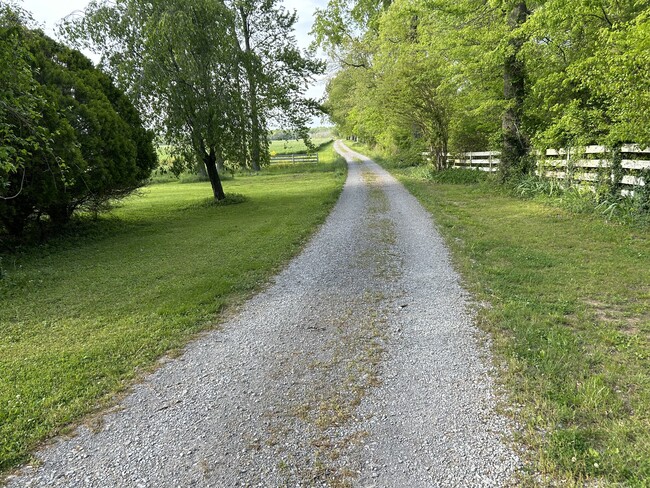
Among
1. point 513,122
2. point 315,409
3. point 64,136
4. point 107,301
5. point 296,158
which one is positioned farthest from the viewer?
point 296,158

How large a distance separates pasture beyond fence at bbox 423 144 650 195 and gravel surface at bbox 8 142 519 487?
6366mm

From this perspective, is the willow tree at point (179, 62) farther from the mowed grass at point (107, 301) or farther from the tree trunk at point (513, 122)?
the tree trunk at point (513, 122)

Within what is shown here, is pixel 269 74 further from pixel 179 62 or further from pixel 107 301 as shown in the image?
pixel 107 301

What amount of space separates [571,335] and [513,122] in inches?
463

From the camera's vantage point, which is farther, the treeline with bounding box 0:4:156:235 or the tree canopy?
the tree canopy

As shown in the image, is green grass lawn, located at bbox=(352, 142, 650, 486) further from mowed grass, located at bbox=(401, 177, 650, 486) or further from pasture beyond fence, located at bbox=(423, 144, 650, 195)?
pasture beyond fence, located at bbox=(423, 144, 650, 195)

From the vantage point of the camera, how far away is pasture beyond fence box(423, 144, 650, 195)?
26.5 ft

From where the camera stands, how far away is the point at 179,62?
1188cm

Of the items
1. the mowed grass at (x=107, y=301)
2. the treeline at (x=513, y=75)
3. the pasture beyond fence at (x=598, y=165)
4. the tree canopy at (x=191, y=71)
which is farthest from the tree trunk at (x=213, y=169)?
the pasture beyond fence at (x=598, y=165)

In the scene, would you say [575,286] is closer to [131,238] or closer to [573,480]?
[573,480]

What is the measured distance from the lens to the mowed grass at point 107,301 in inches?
122

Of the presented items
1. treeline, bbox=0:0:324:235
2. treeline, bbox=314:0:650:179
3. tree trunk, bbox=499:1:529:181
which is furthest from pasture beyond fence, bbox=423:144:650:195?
treeline, bbox=0:0:324:235

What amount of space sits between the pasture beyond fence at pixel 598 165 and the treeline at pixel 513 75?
0.34 metres

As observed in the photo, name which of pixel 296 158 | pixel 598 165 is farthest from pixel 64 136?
pixel 296 158
